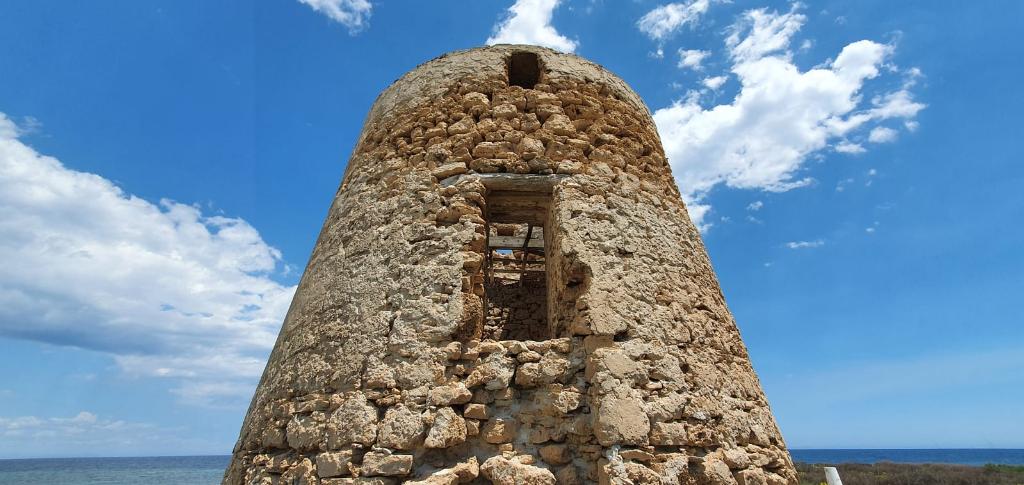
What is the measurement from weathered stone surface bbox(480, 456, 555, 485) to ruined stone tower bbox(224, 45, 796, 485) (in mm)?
18

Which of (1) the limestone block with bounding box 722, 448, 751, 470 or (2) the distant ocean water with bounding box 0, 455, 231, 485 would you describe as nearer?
(1) the limestone block with bounding box 722, 448, 751, 470

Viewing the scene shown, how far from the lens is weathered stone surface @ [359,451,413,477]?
11.5 feet

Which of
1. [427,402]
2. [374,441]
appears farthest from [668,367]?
[374,441]

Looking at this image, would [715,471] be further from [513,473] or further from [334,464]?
[334,464]

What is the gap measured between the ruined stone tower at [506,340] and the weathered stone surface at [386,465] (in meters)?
0.01

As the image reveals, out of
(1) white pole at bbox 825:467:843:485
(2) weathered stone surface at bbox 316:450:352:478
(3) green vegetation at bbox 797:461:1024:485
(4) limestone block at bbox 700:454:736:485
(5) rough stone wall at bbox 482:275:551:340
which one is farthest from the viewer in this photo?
(3) green vegetation at bbox 797:461:1024:485

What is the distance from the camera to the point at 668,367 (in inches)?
157

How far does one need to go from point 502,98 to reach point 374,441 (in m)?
2.90

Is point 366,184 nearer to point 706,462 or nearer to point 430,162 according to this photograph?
Answer: point 430,162

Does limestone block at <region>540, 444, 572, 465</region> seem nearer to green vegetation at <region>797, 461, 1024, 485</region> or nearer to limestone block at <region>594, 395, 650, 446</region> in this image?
limestone block at <region>594, 395, 650, 446</region>

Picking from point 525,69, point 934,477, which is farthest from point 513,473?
point 934,477

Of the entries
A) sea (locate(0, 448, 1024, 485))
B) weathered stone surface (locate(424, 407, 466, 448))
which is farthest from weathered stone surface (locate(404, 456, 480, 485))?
sea (locate(0, 448, 1024, 485))

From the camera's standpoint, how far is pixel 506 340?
181 inches

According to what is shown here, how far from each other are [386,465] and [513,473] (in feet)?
2.44
